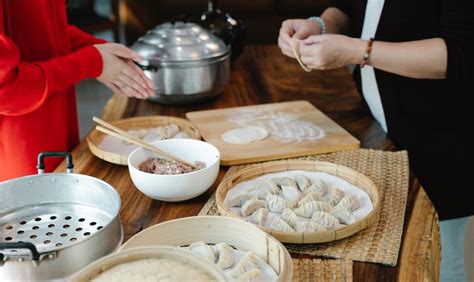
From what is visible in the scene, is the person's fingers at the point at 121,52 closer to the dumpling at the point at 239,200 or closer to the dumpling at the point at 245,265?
the dumpling at the point at 239,200

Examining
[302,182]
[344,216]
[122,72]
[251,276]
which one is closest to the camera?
[251,276]

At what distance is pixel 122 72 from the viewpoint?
146 centimetres

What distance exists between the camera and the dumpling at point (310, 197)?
1161 mm

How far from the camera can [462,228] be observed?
65.2 inches

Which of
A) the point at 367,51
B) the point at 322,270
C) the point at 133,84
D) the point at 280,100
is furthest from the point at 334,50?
the point at 322,270

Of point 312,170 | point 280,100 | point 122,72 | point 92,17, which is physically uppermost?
point 122,72

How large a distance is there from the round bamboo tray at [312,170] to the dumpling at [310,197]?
11cm

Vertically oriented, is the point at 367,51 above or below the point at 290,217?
above

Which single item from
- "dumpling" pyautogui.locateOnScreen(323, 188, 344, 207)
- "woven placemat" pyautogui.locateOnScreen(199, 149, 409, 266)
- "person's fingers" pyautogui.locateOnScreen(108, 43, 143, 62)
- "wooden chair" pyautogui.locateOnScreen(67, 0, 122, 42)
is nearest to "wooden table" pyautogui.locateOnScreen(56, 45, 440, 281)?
"woven placemat" pyautogui.locateOnScreen(199, 149, 409, 266)

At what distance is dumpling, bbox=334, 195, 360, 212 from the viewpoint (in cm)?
114

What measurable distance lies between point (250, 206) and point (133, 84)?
540 mm

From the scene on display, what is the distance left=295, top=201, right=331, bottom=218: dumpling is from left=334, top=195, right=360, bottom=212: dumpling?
2 cm

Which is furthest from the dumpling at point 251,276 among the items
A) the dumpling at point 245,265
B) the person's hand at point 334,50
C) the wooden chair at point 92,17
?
the wooden chair at point 92,17

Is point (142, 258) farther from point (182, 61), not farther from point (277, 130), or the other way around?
point (182, 61)
